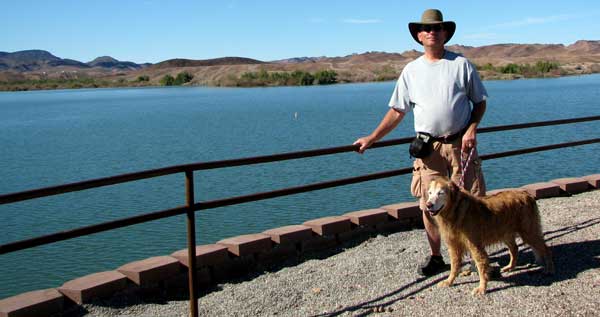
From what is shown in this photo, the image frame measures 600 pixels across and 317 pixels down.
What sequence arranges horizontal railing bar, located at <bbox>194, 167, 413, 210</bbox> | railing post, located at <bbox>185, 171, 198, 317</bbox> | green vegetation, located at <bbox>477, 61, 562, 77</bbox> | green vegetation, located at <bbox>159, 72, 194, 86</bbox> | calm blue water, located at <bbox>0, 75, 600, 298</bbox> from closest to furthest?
railing post, located at <bbox>185, 171, 198, 317</bbox> < horizontal railing bar, located at <bbox>194, 167, 413, 210</bbox> < calm blue water, located at <bbox>0, 75, 600, 298</bbox> < green vegetation, located at <bbox>477, 61, 562, 77</bbox> < green vegetation, located at <bbox>159, 72, 194, 86</bbox>

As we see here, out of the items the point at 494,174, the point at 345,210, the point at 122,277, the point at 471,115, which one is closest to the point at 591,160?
the point at 494,174

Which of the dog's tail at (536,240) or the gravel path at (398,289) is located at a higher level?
the dog's tail at (536,240)

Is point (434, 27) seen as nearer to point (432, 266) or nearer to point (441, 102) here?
point (441, 102)

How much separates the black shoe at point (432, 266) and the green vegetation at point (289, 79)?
103564 mm

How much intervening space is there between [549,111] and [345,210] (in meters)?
26.4

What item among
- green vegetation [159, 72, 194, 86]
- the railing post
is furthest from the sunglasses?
green vegetation [159, 72, 194, 86]

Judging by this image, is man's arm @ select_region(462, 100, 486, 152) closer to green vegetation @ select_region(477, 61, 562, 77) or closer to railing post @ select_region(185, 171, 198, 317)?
railing post @ select_region(185, 171, 198, 317)

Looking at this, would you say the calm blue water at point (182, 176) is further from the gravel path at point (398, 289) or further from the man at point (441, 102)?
the man at point (441, 102)

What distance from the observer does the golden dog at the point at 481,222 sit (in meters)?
4.96

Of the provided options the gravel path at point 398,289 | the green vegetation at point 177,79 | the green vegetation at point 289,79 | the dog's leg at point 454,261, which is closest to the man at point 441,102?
the dog's leg at point 454,261

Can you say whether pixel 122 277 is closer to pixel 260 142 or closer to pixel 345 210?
pixel 345 210

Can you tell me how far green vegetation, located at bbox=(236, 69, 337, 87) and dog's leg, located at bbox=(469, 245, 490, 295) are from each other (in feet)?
342

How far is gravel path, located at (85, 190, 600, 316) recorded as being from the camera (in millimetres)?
4863

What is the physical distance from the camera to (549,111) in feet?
120
